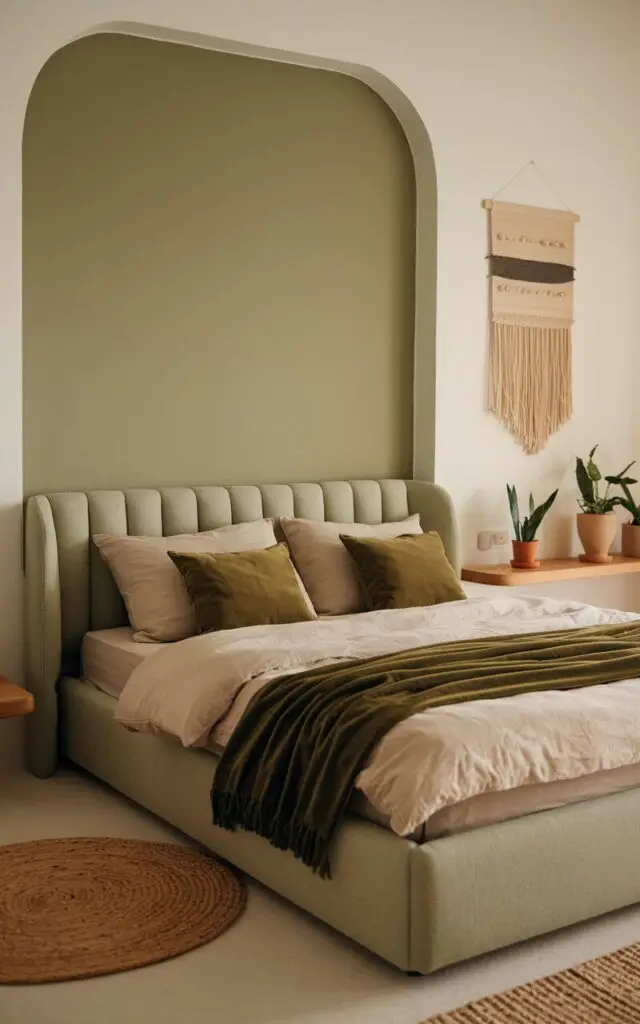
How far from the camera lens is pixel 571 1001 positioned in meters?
2.67

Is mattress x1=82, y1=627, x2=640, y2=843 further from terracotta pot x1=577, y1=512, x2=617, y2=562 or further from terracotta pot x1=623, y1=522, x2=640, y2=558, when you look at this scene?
terracotta pot x1=623, y1=522, x2=640, y2=558

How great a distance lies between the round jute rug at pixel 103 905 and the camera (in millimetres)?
2832

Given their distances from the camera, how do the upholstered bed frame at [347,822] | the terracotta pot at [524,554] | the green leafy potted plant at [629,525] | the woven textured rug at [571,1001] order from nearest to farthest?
the woven textured rug at [571,1001] < the upholstered bed frame at [347,822] < the terracotta pot at [524,554] < the green leafy potted plant at [629,525]

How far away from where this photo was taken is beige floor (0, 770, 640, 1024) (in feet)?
8.58

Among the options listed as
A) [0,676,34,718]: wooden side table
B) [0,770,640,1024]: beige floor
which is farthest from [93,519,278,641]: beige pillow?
[0,770,640,1024]: beige floor

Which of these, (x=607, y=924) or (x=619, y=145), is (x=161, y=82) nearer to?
(x=619, y=145)

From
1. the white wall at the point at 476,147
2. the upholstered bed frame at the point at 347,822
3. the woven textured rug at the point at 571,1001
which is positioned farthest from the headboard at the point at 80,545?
the woven textured rug at the point at 571,1001

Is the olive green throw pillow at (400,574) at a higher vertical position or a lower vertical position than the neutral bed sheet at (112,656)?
higher

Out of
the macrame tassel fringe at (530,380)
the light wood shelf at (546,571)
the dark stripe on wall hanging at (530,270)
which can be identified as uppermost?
the dark stripe on wall hanging at (530,270)

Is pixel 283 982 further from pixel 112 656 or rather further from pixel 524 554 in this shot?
pixel 524 554

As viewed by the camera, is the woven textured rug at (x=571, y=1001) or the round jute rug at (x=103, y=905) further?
the round jute rug at (x=103, y=905)

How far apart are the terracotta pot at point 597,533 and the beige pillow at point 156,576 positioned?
181 centimetres

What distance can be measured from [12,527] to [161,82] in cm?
172

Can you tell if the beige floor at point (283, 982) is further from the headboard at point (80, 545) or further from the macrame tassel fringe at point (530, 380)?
the macrame tassel fringe at point (530, 380)
